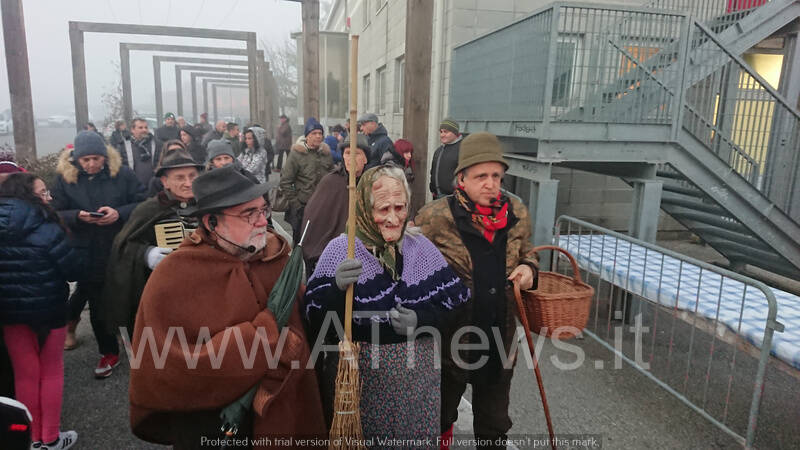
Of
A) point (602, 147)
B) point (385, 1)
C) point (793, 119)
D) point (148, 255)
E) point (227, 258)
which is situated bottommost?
point (148, 255)

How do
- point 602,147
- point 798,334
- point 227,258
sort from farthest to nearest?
point 602,147, point 798,334, point 227,258

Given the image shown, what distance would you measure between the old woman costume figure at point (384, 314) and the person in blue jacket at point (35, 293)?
6.04ft

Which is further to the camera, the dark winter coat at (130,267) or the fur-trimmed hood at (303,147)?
the fur-trimmed hood at (303,147)

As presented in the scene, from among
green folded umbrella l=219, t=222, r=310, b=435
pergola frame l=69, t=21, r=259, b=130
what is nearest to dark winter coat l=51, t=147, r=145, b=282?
green folded umbrella l=219, t=222, r=310, b=435

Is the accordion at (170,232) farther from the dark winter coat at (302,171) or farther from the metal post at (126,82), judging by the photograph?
the metal post at (126,82)

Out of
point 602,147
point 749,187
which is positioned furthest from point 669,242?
point 602,147

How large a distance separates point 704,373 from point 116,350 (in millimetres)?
5083

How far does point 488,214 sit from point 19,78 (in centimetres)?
1013

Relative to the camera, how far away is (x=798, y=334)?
320 cm

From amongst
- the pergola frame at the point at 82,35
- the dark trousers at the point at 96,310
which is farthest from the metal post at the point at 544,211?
the pergola frame at the point at 82,35

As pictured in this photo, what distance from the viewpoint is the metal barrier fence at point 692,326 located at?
330 cm

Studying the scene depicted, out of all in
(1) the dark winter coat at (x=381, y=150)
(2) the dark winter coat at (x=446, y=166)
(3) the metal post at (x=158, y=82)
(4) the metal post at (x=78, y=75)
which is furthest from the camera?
(3) the metal post at (x=158, y=82)

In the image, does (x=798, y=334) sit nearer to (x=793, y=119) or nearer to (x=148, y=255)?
(x=793, y=119)

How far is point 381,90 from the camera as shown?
53.9 ft
